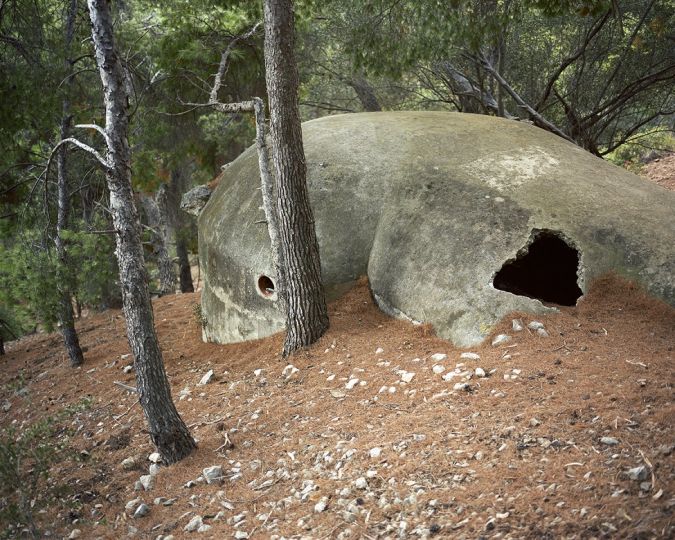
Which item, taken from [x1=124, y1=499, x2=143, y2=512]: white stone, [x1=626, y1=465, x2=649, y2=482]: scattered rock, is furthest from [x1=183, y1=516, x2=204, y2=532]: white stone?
[x1=626, y1=465, x2=649, y2=482]: scattered rock

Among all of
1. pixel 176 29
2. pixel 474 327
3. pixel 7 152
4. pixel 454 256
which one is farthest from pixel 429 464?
pixel 176 29

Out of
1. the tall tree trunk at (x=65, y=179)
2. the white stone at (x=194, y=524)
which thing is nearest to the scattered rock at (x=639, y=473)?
the white stone at (x=194, y=524)

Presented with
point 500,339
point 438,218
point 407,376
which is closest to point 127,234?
point 407,376

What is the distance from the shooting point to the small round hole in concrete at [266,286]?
834 centimetres

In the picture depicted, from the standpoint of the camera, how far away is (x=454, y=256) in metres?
6.95

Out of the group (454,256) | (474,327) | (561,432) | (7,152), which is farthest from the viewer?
(7,152)

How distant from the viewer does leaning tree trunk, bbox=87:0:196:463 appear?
214 inches

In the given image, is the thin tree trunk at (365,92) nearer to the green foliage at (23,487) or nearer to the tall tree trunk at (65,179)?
the tall tree trunk at (65,179)

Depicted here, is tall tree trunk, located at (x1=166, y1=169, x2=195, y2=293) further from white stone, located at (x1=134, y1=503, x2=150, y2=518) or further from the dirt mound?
white stone, located at (x1=134, y1=503, x2=150, y2=518)

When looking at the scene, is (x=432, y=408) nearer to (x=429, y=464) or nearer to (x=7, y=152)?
(x=429, y=464)

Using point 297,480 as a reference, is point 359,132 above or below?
above

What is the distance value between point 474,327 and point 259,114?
375 centimetres

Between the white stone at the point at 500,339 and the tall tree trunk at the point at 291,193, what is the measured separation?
87.0 inches

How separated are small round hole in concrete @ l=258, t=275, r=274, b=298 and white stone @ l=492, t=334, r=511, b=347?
3.23 metres
